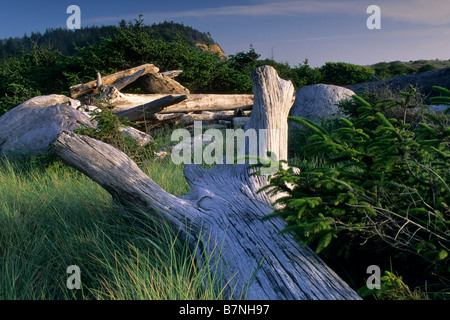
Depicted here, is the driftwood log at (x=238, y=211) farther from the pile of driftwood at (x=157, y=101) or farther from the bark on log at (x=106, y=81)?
the bark on log at (x=106, y=81)

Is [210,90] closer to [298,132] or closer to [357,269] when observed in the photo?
[298,132]

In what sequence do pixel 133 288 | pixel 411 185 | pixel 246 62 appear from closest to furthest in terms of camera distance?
pixel 133 288
pixel 411 185
pixel 246 62

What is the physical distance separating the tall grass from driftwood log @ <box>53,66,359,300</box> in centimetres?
18

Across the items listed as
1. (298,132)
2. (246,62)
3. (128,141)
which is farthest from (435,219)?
(246,62)

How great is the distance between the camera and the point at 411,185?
3.02 m

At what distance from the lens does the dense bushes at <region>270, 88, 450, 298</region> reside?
8.50 feet

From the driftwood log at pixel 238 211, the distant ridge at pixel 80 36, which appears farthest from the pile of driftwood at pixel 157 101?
the driftwood log at pixel 238 211

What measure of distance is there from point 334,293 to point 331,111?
26.7ft

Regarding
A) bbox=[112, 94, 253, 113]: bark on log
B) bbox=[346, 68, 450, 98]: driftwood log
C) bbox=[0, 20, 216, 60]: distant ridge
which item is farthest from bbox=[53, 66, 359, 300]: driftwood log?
bbox=[0, 20, 216, 60]: distant ridge

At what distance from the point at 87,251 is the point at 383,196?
245 centimetres

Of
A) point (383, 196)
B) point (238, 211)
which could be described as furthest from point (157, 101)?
point (383, 196)

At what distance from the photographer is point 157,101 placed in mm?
8867

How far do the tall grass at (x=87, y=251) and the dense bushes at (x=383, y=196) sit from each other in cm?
90

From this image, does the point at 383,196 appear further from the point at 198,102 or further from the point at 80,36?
the point at 80,36
